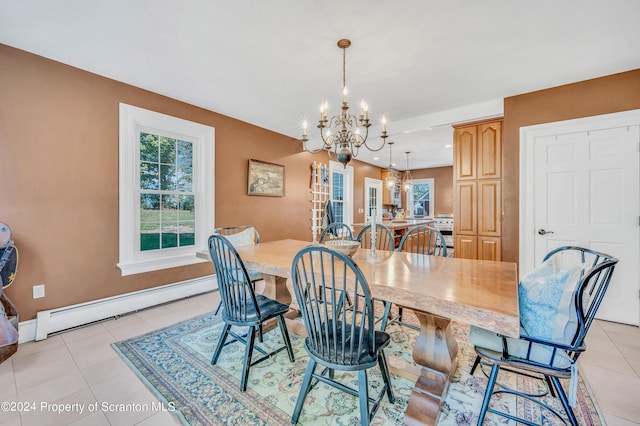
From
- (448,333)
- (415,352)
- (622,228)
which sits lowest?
(415,352)

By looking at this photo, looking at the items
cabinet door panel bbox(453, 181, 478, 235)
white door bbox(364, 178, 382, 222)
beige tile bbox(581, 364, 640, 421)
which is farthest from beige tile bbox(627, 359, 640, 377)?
white door bbox(364, 178, 382, 222)

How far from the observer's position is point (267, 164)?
455 centimetres

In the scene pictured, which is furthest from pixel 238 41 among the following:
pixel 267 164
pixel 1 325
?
pixel 1 325

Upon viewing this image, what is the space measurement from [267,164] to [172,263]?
6.81 feet

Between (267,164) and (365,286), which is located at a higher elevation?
(267,164)

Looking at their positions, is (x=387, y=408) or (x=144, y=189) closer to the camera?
(x=387, y=408)

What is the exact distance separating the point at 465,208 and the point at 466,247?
553 millimetres

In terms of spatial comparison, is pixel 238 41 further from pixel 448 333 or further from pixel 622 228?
pixel 622 228

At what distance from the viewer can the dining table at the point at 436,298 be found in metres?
1.18

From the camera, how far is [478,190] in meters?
3.80

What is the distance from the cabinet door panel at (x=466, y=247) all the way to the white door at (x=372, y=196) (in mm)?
3306

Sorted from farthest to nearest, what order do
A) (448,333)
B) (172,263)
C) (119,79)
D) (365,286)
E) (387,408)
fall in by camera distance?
1. (172,263)
2. (119,79)
3. (448,333)
4. (387,408)
5. (365,286)

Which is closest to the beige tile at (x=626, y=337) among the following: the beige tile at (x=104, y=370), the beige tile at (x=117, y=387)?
the beige tile at (x=117, y=387)

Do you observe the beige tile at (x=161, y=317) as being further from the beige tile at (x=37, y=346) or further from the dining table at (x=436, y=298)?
the dining table at (x=436, y=298)
